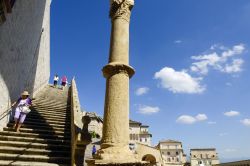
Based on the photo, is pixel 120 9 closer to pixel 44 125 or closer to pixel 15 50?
pixel 15 50

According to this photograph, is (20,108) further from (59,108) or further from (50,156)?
(59,108)

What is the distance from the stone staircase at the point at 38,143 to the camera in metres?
6.53

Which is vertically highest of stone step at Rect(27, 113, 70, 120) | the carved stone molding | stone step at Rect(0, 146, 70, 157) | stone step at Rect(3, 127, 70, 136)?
the carved stone molding

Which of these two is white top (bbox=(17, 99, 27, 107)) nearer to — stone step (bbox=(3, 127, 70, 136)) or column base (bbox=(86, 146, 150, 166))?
stone step (bbox=(3, 127, 70, 136))

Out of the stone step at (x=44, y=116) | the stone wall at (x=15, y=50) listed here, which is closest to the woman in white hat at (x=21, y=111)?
the stone wall at (x=15, y=50)

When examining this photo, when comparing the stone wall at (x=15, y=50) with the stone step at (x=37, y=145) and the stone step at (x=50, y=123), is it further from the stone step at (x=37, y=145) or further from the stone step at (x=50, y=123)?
the stone step at (x=37, y=145)

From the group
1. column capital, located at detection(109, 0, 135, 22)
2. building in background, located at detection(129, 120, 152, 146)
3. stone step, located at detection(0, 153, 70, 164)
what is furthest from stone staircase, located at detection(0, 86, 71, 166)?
building in background, located at detection(129, 120, 152, 146)

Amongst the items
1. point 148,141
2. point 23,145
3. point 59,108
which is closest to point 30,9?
point 59,108

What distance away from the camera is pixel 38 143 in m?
7.42

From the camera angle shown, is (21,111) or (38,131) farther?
(38,131)

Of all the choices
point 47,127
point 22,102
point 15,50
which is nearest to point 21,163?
point 22,102

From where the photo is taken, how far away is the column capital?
240 inches

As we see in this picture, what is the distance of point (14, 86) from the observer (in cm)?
962

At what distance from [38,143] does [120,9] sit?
14.8 feet
